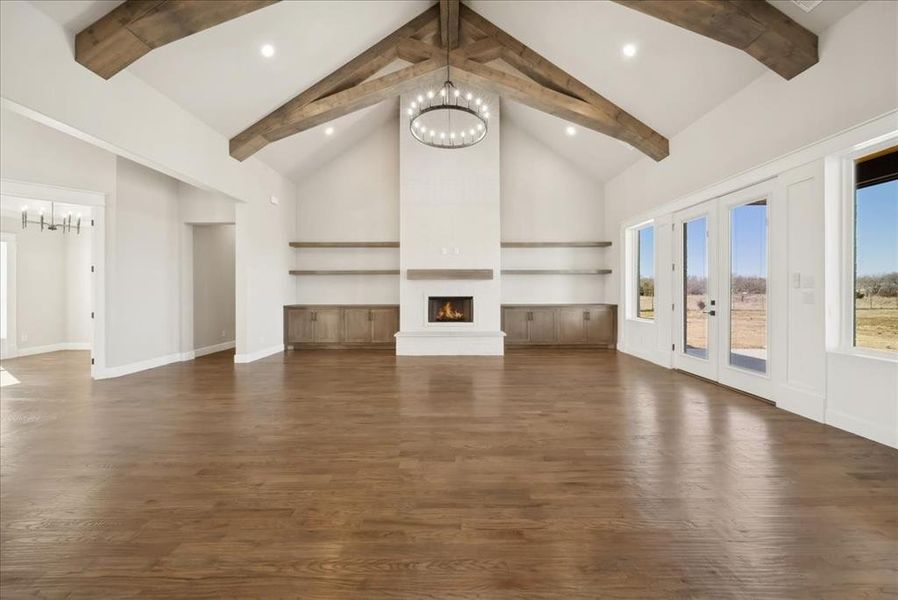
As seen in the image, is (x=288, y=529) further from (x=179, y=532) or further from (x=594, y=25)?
(x=594, y=25)

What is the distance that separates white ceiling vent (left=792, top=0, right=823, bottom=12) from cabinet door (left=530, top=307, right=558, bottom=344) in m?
5.62

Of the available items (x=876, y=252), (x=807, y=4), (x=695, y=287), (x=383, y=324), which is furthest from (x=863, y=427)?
(x=383, y=324)

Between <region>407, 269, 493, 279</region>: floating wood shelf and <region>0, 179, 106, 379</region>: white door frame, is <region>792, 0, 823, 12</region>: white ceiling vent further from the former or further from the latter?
<region>0, 179, 106, 379</region>: white door frame

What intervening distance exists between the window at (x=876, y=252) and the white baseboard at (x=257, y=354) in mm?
7726

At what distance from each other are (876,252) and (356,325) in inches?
296

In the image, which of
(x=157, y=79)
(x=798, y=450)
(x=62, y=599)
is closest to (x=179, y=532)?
(x=62, y=599)

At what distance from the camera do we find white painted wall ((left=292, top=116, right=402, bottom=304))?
8.52m

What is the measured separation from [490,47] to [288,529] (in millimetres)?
6249

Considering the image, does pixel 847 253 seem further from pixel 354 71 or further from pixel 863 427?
pixel 354 71

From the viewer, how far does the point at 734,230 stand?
4691mm

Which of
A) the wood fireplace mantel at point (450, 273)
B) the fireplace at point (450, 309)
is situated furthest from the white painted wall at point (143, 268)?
the fireplace at point (450, 309)

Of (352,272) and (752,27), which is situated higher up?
(752,27)

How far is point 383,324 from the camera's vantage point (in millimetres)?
8312

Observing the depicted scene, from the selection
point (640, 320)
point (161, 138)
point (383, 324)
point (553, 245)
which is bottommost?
point (383, 324)
